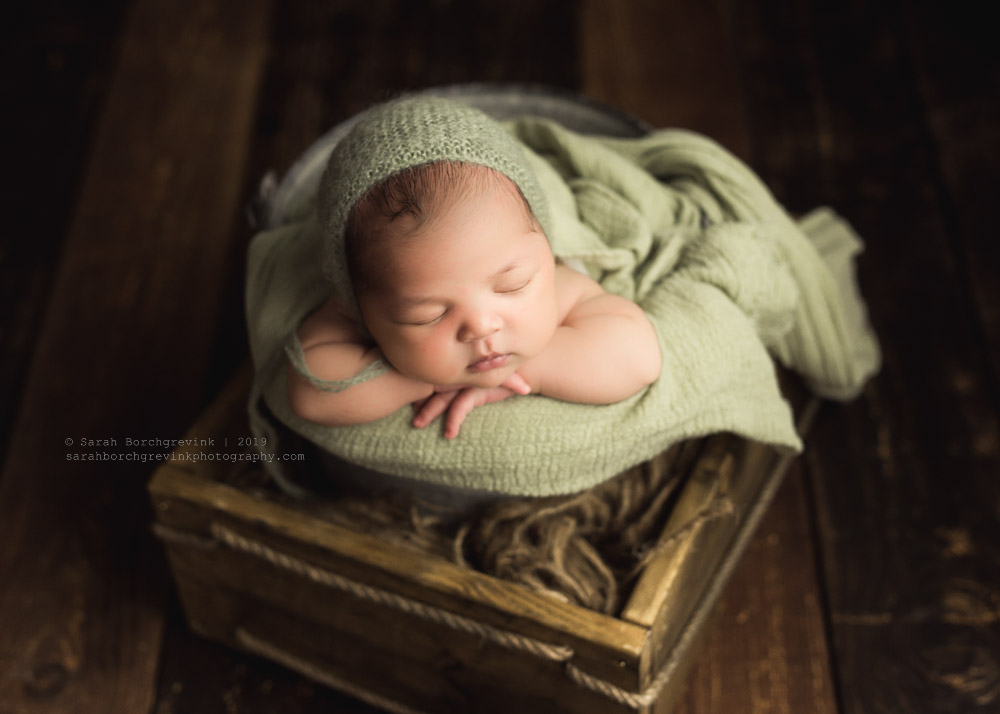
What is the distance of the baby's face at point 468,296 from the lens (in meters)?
0.85

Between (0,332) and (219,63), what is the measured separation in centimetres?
→ 64

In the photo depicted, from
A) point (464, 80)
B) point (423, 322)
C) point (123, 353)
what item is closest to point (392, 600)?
point (423, 322)

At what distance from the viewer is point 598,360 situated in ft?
3.12

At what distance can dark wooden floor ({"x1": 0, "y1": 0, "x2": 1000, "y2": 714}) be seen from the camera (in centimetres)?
126

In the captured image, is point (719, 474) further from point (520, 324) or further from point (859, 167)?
point (859, 167)

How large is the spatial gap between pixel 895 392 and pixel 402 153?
89cm

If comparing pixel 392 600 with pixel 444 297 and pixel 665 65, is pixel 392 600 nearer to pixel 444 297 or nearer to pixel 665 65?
pixel 444 297

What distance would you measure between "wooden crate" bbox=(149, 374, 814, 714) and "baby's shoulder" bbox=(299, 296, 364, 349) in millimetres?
167

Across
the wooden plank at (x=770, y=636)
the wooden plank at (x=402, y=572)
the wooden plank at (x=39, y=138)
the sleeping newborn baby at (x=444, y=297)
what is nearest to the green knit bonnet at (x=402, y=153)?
the sleeping newborn baby at (x=444, y=297)

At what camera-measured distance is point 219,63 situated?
1.92 metres

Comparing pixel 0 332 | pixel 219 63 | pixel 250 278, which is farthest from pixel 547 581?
pixel 219 63

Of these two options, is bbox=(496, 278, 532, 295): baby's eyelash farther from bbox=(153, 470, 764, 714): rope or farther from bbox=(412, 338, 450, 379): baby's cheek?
bbox=(153, 470, 764, 714): rope

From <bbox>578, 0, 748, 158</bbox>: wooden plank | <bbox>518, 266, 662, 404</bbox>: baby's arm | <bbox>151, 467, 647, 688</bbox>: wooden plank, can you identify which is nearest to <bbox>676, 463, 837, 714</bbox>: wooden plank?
<bbox>151, 467, 647, 688</bbox>: wooden plank

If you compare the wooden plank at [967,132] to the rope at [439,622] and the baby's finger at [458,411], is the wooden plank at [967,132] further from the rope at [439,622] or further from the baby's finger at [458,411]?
the baby's finger at [458,411]
